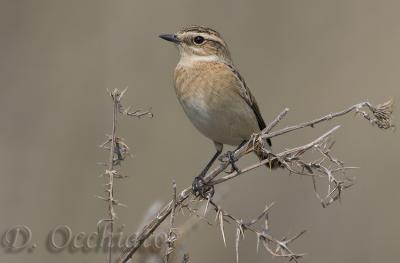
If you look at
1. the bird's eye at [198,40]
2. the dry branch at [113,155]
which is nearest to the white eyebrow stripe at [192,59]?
the bird's eye at [198,40]

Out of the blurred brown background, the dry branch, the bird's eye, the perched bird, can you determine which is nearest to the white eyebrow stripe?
the perched bird

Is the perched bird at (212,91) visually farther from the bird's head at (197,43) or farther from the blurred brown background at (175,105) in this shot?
the blurred brown background at (175,105)

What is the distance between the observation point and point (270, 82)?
26.7 ft

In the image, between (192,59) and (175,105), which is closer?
(192,59)

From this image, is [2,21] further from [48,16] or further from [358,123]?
[358,123]

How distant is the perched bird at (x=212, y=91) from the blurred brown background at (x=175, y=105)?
679mm

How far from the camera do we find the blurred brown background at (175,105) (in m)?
6.85

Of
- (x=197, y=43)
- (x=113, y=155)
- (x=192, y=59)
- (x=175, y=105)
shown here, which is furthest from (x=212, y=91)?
(x=113, y=155)

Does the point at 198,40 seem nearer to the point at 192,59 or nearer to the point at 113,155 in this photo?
the point at 192,59

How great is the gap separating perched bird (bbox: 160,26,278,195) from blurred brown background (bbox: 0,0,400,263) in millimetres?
679

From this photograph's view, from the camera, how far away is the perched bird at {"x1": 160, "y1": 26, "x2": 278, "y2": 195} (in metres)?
5.83

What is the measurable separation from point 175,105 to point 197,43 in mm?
1911

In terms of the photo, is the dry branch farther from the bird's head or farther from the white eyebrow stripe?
the bird's head

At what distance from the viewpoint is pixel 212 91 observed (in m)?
5.90
